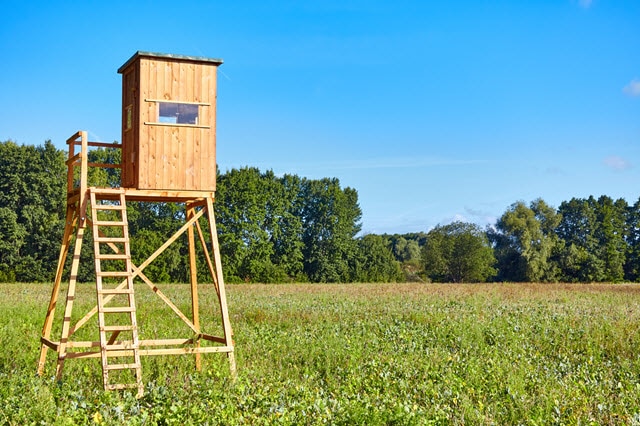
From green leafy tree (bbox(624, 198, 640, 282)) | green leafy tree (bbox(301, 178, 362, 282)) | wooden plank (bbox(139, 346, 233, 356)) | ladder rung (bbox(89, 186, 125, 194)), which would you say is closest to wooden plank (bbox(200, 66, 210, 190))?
ladder rung (bbox(89, 186, 125, 194))

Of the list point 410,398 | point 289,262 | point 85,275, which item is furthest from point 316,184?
point 410,398

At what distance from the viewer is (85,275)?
5181 cm

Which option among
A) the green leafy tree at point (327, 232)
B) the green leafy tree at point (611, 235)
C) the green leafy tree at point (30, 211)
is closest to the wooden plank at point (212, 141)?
the green leafy tree at point (30, 211)

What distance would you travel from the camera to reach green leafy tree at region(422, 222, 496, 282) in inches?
2832

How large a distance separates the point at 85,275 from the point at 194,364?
38893mm

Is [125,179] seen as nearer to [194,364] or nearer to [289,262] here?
[194,364]

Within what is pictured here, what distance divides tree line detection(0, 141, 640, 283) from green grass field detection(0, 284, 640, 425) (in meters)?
28.8

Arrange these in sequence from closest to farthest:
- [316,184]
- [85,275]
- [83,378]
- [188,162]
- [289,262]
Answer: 1. [83,378]
2. [188,162]
3. [85,275]
4. [289,262]
5. [316,184]

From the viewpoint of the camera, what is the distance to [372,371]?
1423 cm

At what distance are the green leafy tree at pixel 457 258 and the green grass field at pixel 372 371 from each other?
152 ft

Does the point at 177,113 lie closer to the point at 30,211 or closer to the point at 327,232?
the point at 30,211

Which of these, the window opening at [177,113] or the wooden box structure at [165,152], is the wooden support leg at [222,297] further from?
the window opening at [177,113]

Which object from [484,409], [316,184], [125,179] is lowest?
[484,409]

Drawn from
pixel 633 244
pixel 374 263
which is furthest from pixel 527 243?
pixel 374 263
